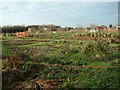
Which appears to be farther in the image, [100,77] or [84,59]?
[84,59]

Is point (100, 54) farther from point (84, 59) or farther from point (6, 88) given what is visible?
point (6, 88)

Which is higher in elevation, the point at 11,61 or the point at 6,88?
the point at 11,61

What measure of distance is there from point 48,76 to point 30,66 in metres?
0.72

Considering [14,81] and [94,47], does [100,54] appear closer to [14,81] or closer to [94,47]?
[94,47]

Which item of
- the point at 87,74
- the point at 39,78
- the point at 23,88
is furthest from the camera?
the point at 87,74

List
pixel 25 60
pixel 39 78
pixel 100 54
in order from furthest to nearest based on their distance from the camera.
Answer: pixel 100 54
pixel 25 60
pixel 39 78

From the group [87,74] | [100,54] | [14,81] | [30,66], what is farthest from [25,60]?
[100,54]

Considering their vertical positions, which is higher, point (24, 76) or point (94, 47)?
point (94, 47)

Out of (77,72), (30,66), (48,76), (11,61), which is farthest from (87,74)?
(11,61)

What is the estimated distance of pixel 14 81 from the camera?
6.39 meters

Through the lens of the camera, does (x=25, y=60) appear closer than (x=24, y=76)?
No

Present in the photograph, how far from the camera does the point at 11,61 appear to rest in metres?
7.00

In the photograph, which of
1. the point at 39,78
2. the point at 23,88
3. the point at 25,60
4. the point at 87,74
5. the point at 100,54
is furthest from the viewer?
the point at 100,54

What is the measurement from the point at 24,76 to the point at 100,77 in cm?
191
